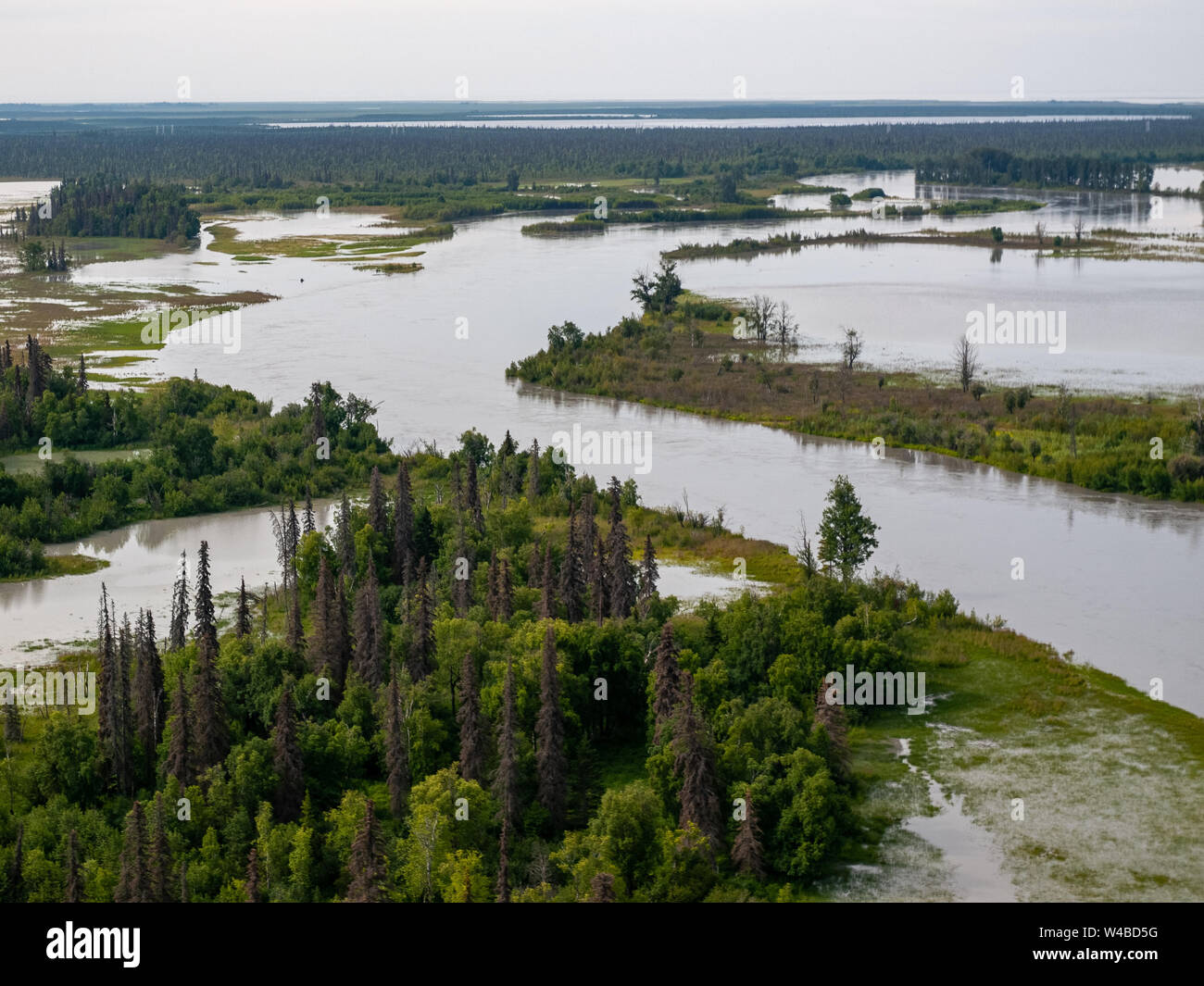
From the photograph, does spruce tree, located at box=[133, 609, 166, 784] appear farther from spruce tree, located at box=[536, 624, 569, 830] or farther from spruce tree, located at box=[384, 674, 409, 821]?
spruce tree, located at box=[536, 624, 569, 830]

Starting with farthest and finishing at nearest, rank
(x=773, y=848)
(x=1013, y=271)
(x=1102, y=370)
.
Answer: (x=1013, y=271) < (x=1102, y=370) < (x=773, y=848)

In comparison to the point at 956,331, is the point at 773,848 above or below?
below

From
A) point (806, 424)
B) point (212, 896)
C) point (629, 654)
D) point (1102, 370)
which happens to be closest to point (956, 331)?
point (1102, 370)

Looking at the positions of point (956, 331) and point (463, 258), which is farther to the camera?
point (463, 258)

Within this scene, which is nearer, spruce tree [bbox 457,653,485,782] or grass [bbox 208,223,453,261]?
spruce tree [bbox 457,653,485,782]

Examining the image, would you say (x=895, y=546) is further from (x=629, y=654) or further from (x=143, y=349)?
(x=143, y=349)

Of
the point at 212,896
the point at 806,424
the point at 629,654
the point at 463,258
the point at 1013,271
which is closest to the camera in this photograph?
the point at 212,896

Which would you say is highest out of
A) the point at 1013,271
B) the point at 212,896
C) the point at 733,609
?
the point at 1013,271

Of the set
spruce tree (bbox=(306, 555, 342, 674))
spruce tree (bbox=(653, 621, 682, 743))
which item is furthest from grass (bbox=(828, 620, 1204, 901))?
spruce tree (bbox=(306, 555, 342, 674))
